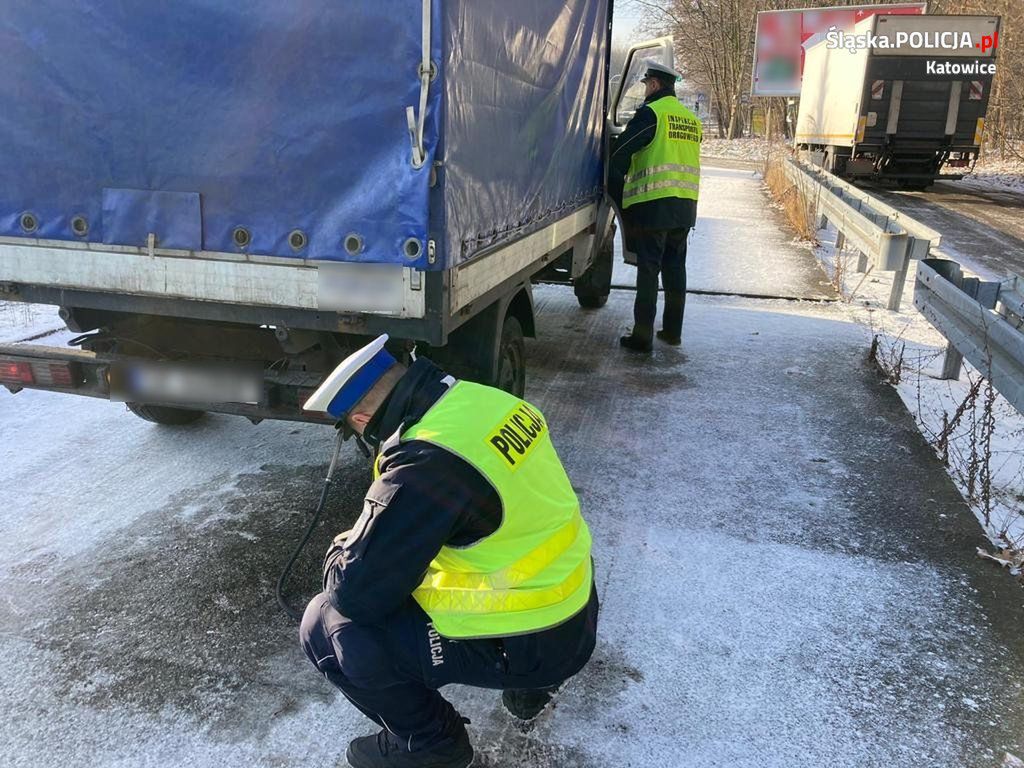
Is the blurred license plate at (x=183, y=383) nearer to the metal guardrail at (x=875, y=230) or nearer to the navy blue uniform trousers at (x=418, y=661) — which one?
the navy blue uniform trousers at (x=418, y=661)

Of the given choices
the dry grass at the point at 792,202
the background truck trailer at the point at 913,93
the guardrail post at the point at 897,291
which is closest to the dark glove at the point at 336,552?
the guardrail post at the point at 897,291

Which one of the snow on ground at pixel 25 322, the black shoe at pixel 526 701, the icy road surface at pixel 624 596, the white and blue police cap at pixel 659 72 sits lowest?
the icy road surface at pixel 624 596

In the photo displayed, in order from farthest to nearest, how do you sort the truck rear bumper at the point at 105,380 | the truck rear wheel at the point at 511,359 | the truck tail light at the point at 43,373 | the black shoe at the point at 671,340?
the black shoe at the point at 671,340 → the truck rear wheel at the point at 511,359 → the truck tail light at the point at 43,373 → the truck rear bumper at the point at 105,380

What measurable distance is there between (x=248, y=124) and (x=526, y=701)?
7.13ft

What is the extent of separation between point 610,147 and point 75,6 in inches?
170

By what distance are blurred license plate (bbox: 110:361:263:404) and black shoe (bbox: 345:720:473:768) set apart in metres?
1.55

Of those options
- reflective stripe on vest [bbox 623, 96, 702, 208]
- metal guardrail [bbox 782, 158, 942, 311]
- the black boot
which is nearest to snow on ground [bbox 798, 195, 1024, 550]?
metal guardrail [bbox 782, 158, 942, 311]

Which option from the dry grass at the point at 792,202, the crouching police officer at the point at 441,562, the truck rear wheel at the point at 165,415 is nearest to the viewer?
the crouching police officer at the point at 441,562

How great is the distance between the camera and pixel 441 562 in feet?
6.64

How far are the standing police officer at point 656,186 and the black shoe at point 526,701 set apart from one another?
4223mm

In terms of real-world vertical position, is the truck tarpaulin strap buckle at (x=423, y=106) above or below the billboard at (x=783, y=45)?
below

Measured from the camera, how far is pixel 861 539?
358 cm

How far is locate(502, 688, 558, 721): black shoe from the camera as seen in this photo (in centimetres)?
232

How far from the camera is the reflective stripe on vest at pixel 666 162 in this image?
19.2ft
